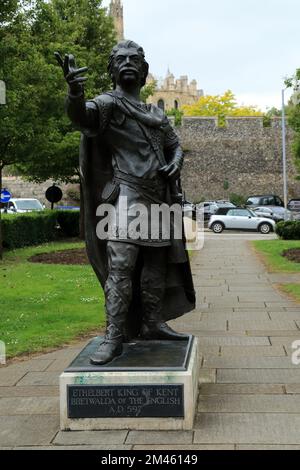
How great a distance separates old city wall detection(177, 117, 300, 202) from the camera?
52.8 m

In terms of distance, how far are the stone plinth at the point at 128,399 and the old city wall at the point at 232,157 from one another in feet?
159

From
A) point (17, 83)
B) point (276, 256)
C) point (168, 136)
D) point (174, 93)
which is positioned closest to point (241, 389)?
point (168, 136)

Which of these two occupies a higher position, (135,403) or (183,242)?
(183,242)

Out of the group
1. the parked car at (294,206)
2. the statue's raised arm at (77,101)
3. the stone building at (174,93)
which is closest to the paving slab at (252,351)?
the statue's raised arm at (77,101)

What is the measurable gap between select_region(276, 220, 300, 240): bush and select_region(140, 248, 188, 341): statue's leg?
763 inches

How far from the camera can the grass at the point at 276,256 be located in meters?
15.1

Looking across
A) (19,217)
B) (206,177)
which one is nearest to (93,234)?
(19,217)

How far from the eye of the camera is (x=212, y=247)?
73.7 ft

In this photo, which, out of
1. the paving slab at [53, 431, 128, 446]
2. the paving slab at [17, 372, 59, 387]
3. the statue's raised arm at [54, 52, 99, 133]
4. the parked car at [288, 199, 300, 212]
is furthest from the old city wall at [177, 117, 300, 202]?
the paving slab at [53, 431, 128, 446]

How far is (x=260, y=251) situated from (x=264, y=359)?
13828 mm

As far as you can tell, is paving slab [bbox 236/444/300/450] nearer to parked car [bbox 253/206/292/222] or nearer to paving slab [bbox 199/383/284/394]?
paving slab [bbox 199/383/284/394]

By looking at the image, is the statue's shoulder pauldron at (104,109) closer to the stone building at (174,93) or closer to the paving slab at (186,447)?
the paving slab at (186,447)

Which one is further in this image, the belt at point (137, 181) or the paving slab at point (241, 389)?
the paving slab at point (241, 389)
